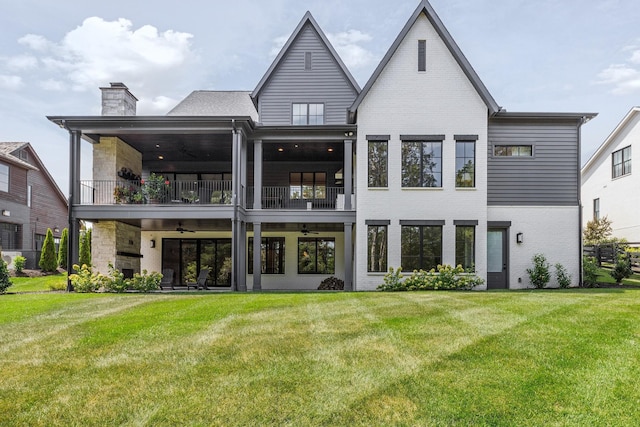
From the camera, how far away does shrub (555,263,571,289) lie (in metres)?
16.1

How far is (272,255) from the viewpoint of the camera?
765 inches

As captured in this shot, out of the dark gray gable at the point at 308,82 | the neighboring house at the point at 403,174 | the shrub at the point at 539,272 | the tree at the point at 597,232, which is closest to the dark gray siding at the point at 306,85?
the dark gray gable at the point at 308,82

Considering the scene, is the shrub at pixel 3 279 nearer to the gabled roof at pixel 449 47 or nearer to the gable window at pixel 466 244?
the gabled roof at pixel 449 47

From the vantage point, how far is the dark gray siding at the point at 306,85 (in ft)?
58.9

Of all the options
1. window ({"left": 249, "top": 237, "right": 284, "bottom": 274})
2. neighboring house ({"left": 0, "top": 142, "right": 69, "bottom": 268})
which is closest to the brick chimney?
window ({"left": 249, "top": 237, "right": 284, "bottom": 274})

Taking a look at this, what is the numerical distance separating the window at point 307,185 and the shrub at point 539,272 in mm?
8527

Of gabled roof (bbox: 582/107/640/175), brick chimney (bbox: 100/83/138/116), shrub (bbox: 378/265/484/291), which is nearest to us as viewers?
shrub (bbox: 378/265/484/291)

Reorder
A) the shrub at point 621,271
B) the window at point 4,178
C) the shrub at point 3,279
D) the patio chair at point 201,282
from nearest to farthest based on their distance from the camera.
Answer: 1. the shrub at point 3,279
2. the patio chair at point 201,282
3. the shrub at point 621,271
4. the window at point 4,178

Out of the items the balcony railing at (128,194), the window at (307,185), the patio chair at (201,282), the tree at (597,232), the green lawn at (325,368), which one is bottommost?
the patio chair at (201,282)

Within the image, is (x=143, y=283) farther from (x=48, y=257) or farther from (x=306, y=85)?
(x=48, y=257)

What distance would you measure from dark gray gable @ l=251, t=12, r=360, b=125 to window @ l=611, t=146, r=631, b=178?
54.9ft

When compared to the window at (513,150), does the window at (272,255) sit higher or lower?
lower

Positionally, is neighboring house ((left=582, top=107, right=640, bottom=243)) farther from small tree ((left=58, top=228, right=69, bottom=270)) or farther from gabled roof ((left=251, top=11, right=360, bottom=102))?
small tree ((left=58, top=228, right=69, bottom=270))

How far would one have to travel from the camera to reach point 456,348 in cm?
626
